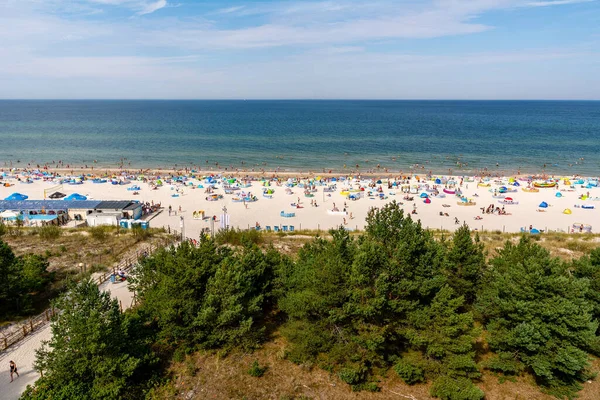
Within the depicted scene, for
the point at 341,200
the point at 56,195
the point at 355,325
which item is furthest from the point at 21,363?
the point at 341,200

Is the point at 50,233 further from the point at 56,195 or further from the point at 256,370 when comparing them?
the point at 256,370

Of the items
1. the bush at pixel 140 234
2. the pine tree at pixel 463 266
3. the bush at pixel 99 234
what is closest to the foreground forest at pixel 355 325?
the pine tree at pixel 463 266

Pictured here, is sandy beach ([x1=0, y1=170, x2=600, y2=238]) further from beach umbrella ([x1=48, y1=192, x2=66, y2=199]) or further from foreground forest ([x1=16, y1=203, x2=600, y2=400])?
foreground forest ([x1=16, y1=203, x2=600, y2=400])

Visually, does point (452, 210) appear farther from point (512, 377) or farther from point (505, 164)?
point (505, 164)

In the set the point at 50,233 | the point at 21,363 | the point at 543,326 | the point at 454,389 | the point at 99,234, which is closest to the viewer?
the point at 454,389

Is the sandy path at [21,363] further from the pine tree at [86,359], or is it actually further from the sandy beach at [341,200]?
the sandy beach at [341,200]

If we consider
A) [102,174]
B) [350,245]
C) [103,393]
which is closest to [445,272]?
[350,245]
